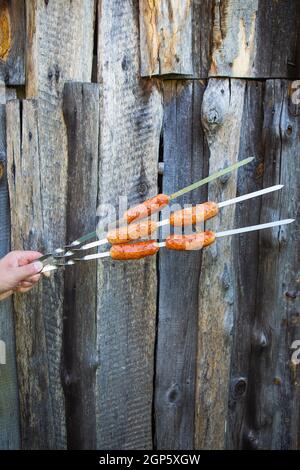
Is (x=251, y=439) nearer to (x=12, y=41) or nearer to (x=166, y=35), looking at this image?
(x=166, y=35)

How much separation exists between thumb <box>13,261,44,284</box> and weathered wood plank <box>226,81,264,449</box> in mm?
1119

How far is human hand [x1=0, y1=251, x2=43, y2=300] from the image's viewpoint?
220cm

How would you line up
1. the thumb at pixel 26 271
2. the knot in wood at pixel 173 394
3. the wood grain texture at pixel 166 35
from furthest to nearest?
the knot in wood at pixel 173 394 → the wood grain texture at pixel 166 35 → the thumb at pixel 26 271

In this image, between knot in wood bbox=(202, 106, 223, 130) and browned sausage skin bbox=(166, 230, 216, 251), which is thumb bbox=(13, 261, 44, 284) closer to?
browned sausage skin bbox=(166, 230, 216, 251)

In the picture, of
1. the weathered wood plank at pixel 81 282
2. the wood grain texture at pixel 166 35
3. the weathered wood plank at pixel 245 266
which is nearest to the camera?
the wood grain texture at pixel 166 35

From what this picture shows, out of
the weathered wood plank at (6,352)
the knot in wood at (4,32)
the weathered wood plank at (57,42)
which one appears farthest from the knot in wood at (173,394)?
the knot in wood at (4,32)

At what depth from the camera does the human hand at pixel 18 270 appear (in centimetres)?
220

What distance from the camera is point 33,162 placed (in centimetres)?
260

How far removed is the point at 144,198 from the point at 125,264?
36 cm

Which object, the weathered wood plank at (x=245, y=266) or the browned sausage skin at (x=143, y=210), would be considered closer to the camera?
the browned sausage skin at (x=143, y=210)

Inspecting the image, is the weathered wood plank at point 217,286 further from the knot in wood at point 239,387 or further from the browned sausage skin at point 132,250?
the browned sausage skin at point 132,250

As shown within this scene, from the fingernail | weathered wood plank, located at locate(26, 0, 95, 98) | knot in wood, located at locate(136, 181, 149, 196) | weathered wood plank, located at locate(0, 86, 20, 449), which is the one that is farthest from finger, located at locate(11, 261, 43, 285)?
weathered wood plank, located at locate(26, 0, 95, 98)

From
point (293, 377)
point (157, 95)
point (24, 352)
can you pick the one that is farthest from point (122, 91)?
point (293, 377)

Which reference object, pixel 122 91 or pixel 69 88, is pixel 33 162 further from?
pixel 122 91
